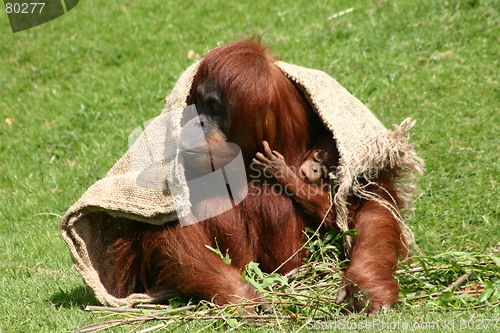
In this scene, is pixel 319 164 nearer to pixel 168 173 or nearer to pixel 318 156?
pixel 318 156

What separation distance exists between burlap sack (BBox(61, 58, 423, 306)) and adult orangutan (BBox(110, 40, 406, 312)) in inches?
3.6

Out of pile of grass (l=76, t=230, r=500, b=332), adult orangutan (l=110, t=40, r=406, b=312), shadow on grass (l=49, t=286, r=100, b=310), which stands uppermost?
adult orangutan (l=110, t=40, r=406, b=312)

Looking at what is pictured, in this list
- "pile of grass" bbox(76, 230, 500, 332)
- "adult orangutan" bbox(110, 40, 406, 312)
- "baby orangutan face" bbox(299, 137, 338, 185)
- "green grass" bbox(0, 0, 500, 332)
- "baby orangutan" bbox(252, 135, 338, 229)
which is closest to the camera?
"pile of grass" bbox(76, 230, 500, 332)

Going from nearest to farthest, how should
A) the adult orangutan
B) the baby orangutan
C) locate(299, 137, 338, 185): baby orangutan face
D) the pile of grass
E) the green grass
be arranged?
the pile of grass → the adult orangutan → the baby orangutan → locate(299, 137, 338, 185): baby orangutan face → the green grass

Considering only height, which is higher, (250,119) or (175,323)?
(250,119)

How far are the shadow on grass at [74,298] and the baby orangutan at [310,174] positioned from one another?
4.00 feet

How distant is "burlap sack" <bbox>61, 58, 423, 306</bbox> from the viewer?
3.70 metres

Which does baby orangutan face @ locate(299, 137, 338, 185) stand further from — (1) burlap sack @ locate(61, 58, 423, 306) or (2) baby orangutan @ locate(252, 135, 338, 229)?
(1) burlap sack @ locate(61, 58, 423, 306)

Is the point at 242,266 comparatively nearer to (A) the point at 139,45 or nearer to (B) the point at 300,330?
(B) the point at 300,330

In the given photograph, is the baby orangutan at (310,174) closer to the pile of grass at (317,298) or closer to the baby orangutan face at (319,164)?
the baby orangutan face at (319,164)

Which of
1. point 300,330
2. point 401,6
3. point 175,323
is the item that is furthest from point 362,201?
point 401,6

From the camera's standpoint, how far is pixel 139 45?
7.84m

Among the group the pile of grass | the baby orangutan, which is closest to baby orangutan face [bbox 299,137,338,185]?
the baby orangutan

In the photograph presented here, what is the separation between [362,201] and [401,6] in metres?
4.27
